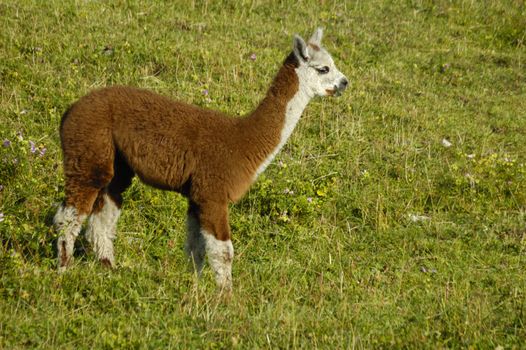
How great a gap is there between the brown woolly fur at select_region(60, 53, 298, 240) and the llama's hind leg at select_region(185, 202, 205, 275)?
8cm

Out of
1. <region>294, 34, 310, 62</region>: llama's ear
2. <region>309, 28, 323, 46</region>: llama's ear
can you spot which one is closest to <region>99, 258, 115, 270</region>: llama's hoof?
<region>294, 34, 310, 62</region>: llama's ear

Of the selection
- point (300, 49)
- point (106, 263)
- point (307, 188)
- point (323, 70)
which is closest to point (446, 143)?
point (307, 188)

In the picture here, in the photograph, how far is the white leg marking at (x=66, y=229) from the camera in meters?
7.11

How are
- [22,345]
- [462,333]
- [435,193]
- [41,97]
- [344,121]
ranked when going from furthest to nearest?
[344,121]
[41,97]
[435,193]
[462,333]
[22,345]

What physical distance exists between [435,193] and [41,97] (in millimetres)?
5023

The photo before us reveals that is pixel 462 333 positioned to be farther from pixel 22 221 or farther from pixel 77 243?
pixel 22 221

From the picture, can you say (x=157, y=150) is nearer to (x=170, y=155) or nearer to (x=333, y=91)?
(x=170, y=155)

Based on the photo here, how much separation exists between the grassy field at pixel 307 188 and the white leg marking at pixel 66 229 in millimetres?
159

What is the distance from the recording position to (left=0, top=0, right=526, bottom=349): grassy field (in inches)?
235

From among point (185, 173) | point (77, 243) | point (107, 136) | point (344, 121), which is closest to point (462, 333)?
point (185, 173)

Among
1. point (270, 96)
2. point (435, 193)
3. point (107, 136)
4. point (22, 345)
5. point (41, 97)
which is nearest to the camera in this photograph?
point (22, 345)

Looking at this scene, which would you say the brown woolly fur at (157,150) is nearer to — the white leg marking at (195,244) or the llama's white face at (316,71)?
the white leg marking at (195,244)

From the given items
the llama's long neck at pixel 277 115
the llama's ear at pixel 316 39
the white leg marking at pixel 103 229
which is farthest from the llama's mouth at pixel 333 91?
the white leg marking at pixel 103 229

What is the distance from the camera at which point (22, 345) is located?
530 centimetres
